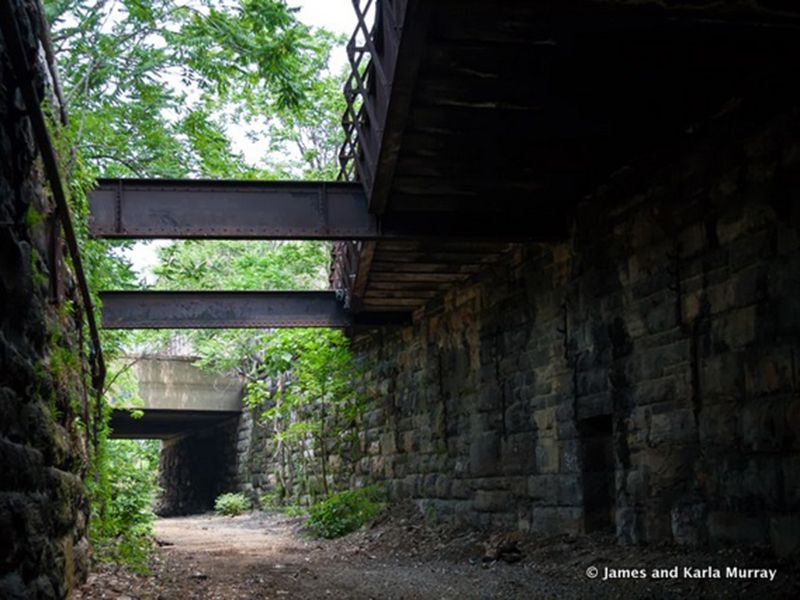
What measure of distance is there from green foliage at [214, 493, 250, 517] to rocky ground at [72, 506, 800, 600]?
8.89 meters

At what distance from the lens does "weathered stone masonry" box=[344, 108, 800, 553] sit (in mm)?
5926

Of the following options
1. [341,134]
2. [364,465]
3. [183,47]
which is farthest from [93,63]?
[341,134]

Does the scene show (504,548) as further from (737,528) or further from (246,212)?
(246,212)

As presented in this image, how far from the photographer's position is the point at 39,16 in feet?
16.5

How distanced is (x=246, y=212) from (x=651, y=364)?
4171 millimetres

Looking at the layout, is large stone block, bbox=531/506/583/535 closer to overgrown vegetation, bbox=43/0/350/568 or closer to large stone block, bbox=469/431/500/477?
large stone block, bbox=469/431/500/477

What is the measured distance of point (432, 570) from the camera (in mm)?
8781

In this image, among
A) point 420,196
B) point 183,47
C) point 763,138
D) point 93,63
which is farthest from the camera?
point 183,47

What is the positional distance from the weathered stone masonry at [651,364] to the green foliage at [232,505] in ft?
34.5

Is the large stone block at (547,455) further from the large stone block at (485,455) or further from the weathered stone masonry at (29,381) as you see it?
the weathered stone masonry at (29,381)

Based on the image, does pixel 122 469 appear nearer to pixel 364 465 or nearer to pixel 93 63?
pixel 364 465

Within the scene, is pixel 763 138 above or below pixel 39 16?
below

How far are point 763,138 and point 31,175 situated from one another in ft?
15.6

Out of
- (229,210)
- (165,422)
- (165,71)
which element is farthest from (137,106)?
(165,422)
